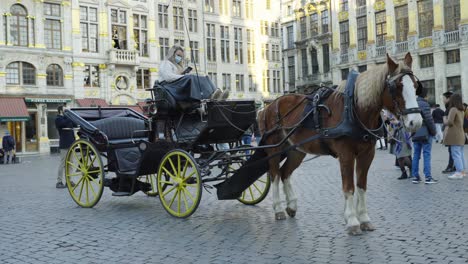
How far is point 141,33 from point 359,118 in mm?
35001

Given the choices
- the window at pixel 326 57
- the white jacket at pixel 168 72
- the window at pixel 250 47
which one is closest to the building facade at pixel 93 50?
the window at pixel 250 47

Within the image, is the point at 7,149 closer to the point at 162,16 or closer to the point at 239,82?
the point at 162,16

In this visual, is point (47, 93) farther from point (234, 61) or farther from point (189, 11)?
point (234, 61)

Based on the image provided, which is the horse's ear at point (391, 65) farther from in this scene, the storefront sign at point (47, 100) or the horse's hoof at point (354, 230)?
the storefront sign at point (47, 100)

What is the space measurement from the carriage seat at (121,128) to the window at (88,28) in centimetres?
2916

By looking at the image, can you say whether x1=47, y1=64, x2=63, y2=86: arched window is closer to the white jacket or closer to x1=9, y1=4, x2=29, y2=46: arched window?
x1=9, y1=4, x2=29, y2=46: arched window

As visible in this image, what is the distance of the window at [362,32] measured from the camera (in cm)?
3966

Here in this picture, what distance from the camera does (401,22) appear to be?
36.7m

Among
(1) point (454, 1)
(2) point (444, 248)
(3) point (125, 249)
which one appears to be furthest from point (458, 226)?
(1) point (454, 1)

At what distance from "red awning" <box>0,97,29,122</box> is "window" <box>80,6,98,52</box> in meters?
6.34

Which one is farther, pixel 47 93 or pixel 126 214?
pixel 47 93

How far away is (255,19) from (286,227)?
4394 centimetres

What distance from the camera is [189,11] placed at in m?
42.3

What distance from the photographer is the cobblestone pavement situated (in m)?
4.55
